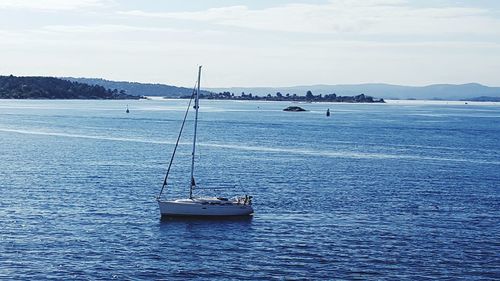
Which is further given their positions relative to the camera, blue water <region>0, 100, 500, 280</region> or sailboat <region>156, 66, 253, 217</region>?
sailboat <region>156, 66, 253, 217</region>

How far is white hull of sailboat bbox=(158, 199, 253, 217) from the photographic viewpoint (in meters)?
85.6

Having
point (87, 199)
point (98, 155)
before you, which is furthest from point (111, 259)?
point (98, 155)

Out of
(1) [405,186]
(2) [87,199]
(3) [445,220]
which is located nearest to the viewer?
(3) [445,220]

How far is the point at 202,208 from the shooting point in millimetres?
86188

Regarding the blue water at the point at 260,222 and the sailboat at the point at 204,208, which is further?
the sailboat at the point at 204,208

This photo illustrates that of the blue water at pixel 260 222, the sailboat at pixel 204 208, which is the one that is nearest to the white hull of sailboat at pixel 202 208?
the sailboat at pixel 204 208

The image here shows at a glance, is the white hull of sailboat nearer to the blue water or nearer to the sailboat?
the sailboat

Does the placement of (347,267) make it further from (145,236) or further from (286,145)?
(286,145)

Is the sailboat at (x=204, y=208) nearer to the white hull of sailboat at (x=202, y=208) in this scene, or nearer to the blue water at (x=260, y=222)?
the white hull of sailboat at (x=202, y=208)

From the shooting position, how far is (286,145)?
609 ft

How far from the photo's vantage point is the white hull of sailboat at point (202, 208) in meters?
85.6

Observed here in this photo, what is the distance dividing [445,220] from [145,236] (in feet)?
114

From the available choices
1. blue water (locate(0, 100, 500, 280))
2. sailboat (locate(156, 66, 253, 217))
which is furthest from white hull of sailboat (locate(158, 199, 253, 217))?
blue water (locate(0, 100, 500, 280))

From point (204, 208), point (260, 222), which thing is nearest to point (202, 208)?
point (204, 208)
